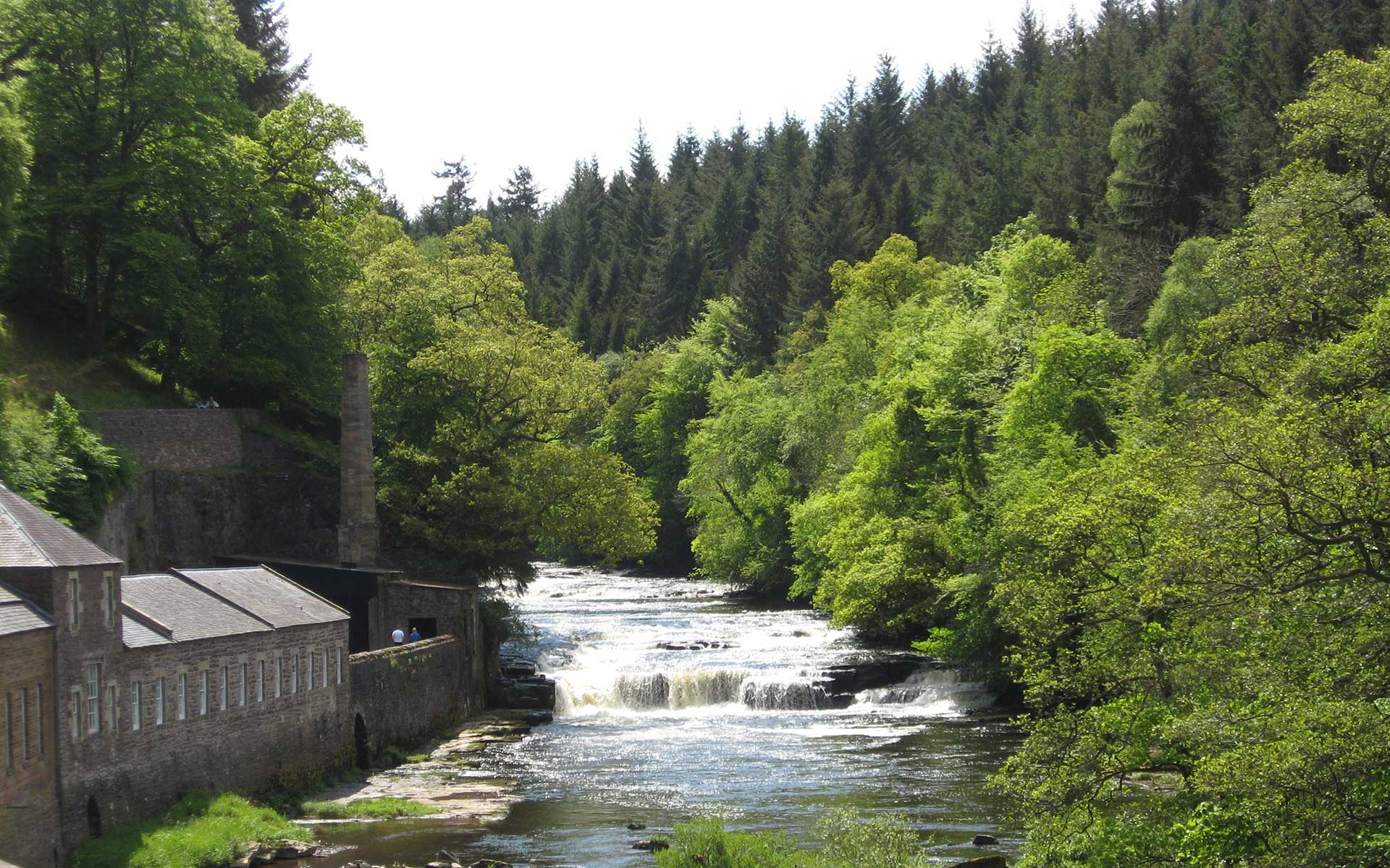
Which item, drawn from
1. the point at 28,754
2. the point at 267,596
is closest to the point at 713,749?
the point at 267,596

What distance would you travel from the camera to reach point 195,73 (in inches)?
1933

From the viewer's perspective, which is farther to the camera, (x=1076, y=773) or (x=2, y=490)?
(x=2, y=490)

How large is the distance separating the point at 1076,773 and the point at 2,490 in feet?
62.2

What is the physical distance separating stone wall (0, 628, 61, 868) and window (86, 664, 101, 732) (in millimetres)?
1107

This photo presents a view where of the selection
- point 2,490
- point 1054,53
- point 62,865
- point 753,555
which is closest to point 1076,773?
point 62,865

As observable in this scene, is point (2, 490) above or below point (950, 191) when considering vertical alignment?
below

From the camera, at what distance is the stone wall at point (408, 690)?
1427 inches

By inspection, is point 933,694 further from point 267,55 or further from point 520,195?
point 520,195

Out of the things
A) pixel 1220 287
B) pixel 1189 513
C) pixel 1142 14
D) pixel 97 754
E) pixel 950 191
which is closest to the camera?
pixel 1189 513

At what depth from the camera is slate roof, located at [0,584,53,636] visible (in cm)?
2250

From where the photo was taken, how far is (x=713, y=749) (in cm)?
3822

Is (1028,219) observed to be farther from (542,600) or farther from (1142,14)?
(1142,14)

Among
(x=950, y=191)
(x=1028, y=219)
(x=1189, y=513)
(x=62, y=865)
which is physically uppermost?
(x=950, y=191)

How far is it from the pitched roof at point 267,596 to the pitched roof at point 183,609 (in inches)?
14.9
